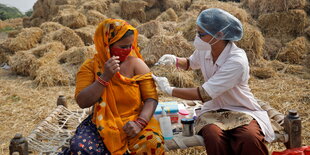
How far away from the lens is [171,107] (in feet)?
10.5

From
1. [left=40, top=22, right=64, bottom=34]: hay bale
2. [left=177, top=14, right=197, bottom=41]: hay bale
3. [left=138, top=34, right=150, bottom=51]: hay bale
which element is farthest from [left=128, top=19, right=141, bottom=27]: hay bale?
[left=138, top=34, right=150, bottom=51]: hay bale

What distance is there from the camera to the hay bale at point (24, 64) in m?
6.96

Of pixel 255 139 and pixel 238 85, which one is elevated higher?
pixel 238 85

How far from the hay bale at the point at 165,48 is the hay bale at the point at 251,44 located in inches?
49.2

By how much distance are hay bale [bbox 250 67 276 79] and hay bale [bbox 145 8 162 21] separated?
514 cm

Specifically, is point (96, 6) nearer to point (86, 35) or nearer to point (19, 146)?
point (86, 35)

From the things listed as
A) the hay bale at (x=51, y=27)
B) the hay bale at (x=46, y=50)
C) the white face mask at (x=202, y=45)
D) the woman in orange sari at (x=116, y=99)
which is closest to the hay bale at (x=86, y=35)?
the hay bale at (x=51, y=27)

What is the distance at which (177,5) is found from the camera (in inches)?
420

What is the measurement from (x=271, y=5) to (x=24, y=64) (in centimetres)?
→ 649

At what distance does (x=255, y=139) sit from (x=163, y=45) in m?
4.38

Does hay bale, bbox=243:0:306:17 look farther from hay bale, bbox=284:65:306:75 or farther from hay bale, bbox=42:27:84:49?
hay bale, bbox=42:27:84:49

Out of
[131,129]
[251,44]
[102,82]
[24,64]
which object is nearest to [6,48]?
[24,64]

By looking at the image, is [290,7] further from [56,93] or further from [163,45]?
[56,93]

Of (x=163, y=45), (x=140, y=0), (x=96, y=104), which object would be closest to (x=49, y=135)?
(x=96, y=104)
